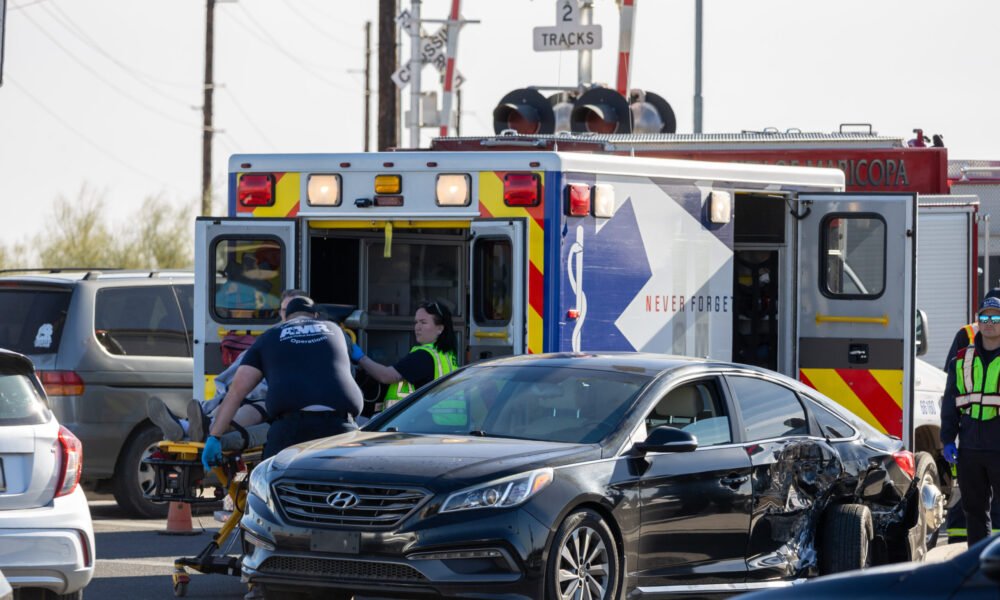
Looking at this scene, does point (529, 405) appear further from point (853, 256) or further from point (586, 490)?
point (853, 256)

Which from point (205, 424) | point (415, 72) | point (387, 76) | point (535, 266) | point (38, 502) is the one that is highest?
point (415, 72)

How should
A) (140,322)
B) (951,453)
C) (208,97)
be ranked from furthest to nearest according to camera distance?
1. (208,97)
2. (140,322)
3. (951,453)

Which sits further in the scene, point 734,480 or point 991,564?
point 734,480

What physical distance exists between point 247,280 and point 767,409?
4.12 m

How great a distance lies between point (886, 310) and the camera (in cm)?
1256

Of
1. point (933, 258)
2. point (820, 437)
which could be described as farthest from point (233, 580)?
point (933, 258)

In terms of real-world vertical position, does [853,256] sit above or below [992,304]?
above

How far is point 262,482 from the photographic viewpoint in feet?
27.5

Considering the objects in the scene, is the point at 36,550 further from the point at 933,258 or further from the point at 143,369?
the point at 933,258

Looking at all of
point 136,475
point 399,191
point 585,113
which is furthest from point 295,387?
point 585,113

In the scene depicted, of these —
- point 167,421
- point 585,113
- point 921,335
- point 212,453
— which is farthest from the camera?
point 585,113

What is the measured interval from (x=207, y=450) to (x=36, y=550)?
73.0 inches

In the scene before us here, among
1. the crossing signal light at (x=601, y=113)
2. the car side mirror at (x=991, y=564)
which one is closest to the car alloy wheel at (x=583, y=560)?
the car side mirror at (x=991, y=564)

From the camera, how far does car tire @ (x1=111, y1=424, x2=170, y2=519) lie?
13359 mm
